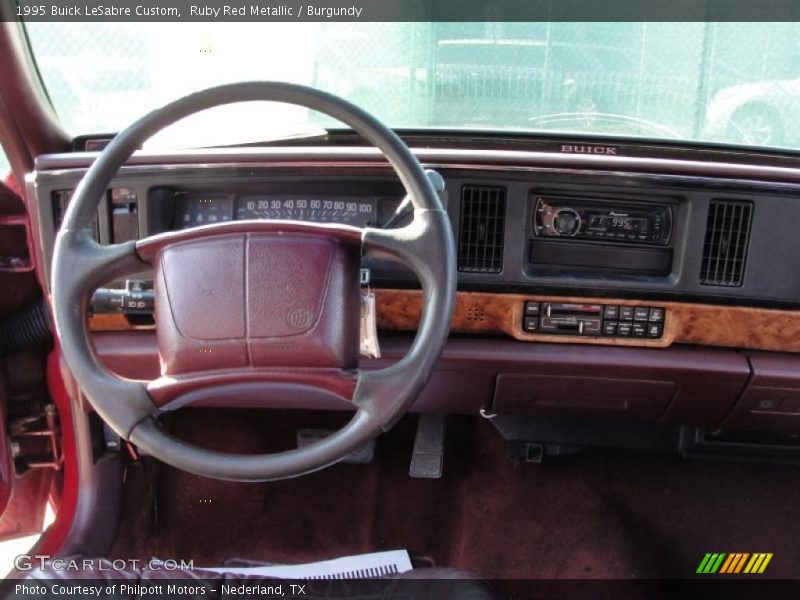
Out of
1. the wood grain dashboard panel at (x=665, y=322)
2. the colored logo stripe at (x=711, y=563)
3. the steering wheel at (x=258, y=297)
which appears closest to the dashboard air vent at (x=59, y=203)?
the wood grain dashboard panel at (x=665, y=322)

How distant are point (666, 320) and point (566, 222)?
34cm

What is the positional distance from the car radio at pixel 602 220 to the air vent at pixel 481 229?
9 cm

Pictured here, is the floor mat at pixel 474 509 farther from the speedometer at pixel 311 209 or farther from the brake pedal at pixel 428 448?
the speedometer at pixel 311 209

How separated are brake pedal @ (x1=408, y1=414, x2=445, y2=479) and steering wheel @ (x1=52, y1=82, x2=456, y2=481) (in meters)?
1.05


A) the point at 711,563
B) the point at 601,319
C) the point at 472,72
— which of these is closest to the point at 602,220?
the point at 601,319

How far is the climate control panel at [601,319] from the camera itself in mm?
1785

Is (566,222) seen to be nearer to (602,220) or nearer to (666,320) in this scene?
(602,220)

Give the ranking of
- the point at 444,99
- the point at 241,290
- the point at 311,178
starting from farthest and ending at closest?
the point at 444,99, the point at 311,178, the point at 241,290

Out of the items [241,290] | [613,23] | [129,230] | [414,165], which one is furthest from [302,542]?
[613,23]

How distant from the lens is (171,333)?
1322mm

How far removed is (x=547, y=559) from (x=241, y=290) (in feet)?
5.10

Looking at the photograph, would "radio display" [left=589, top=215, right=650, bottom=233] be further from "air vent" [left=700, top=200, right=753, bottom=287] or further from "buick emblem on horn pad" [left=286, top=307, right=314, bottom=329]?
"buick emblem on horn pad" [left=286, top=307, right=314, bottom=329]

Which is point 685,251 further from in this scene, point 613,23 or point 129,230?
point 129,230

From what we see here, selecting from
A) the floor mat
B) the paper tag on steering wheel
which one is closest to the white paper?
the floor mat
